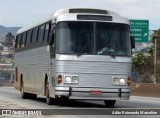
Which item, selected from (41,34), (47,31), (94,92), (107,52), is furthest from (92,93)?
(41,34)

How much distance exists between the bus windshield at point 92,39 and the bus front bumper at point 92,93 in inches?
50.9

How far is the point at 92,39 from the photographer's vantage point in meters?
19.2

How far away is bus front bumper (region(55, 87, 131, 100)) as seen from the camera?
18.9 metres

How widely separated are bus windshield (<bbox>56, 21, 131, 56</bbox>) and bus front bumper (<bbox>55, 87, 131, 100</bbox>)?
129cm

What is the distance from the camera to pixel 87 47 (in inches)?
752

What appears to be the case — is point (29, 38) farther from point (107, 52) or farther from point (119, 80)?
point (119, 80)

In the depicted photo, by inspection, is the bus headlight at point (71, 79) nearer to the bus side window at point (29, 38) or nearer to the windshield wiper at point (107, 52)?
the windshield wiper at point (107, 52)

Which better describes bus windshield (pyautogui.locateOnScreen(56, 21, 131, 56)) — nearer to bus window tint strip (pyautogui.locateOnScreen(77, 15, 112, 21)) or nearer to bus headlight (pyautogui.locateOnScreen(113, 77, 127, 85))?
bus window tint strip (pyautogui.locateOnScreen(77, 15, 112, 21))

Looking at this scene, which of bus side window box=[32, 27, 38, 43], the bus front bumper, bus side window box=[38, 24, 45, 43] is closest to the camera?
the bus front bumper

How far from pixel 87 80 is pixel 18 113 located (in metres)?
3.41

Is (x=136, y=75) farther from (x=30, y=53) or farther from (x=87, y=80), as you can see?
(x=87, y=80)

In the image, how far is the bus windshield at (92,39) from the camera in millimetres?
19109

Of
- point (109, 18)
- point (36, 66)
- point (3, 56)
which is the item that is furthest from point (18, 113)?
point (3, 56)

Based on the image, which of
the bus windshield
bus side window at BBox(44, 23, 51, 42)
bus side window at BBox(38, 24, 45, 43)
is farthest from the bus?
bus side window at BBox(38, 24, 45, 43)
